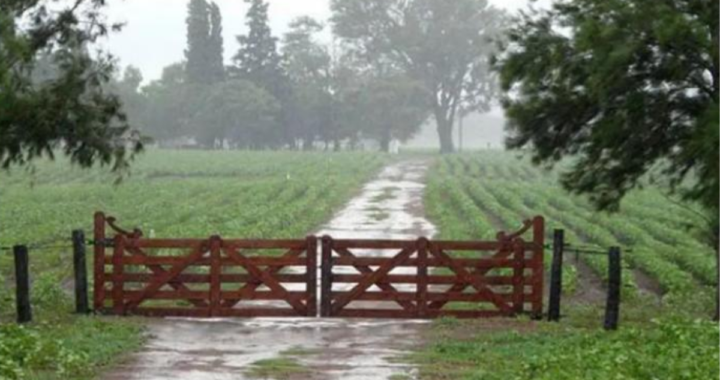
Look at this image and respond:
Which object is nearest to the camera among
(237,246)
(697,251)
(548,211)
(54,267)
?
(237,246)

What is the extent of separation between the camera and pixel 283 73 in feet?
415

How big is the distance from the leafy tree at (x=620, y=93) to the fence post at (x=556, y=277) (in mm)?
1594

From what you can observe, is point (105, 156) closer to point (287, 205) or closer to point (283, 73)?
point (287, 205)

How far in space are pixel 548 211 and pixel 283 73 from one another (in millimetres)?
80695

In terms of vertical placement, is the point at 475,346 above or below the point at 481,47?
below

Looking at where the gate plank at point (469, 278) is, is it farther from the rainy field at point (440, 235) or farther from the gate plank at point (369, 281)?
the rainy field at point (440, 235)

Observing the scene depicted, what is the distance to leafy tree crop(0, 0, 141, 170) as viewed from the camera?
62.0ft

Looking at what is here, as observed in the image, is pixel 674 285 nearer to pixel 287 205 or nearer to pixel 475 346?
pixel 475 346

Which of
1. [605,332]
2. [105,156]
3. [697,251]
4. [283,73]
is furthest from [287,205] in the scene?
[283,73]

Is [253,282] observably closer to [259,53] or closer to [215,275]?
[215,275]

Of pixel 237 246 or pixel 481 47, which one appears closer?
pixel 237 246

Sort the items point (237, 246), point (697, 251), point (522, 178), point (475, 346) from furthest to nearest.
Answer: point (522, 178) → point (697, 251) → point (237, 246) → point (475, 346)

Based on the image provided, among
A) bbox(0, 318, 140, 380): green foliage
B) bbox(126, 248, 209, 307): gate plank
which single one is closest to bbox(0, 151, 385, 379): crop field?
bbox(0, 318, 140, 380): green foliage

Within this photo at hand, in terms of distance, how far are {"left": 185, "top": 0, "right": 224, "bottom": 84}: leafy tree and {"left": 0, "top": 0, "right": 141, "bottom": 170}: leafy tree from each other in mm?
102676
